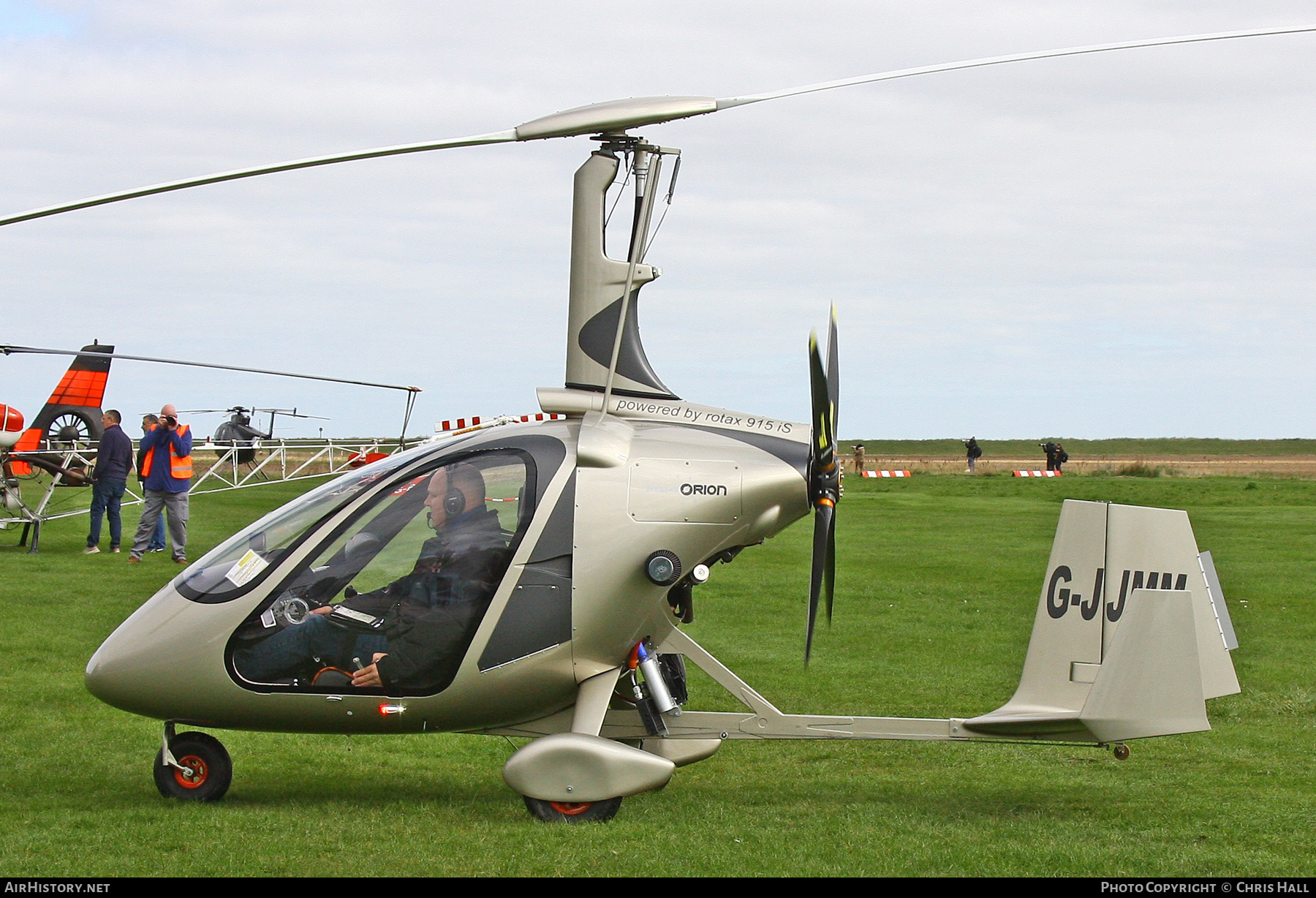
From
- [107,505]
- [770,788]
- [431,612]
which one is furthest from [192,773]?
[107,505]

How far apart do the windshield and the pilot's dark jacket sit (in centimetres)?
49

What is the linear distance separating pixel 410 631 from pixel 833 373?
8.25 feet

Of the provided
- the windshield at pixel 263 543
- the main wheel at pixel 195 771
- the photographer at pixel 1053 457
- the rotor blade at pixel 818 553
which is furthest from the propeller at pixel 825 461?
the photographer at pixel 1053 457

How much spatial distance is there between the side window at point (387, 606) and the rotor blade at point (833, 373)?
1594 mm

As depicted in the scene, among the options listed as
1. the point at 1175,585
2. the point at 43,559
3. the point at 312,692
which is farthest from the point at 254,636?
the point at 43,559

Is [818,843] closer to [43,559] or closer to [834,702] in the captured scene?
[834,702]

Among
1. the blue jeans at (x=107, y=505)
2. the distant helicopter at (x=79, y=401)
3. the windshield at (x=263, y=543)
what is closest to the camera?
the windshield at (x=263, y=543)

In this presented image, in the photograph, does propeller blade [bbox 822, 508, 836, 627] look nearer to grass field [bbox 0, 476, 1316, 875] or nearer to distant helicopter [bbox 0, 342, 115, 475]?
grass field [bbox 0, 476, 1316, 875]

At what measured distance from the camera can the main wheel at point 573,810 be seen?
6.42 meters

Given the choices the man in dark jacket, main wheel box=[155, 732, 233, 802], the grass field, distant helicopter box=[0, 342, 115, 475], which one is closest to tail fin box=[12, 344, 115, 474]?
distant helicopter box=[0, 342, 115, 475]

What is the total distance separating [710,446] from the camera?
6.90 m

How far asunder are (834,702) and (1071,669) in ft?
10.2

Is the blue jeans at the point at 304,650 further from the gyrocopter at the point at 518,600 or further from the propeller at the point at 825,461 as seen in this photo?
the propeller at the point at 825,461

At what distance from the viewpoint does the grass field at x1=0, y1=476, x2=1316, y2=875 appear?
18.8 feet
